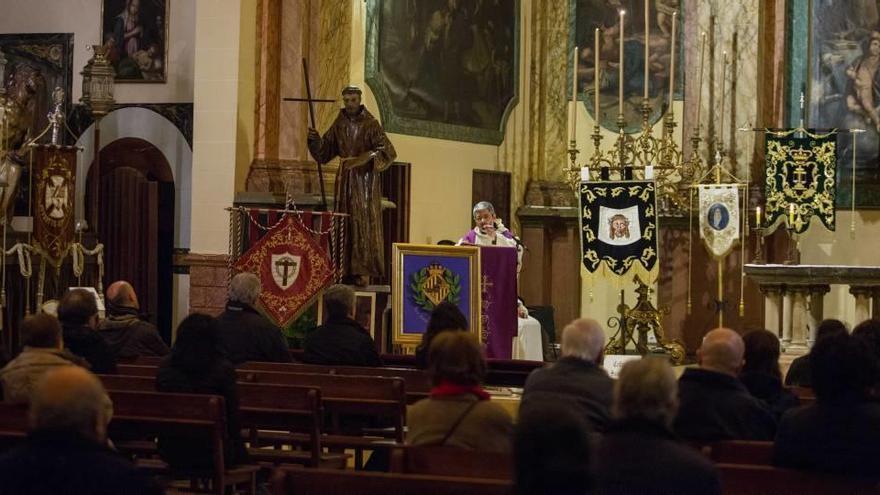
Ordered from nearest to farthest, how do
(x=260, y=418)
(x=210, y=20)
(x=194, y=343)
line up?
(x=194, y=343)
(x=260, y=418)
(x=210, y=20)

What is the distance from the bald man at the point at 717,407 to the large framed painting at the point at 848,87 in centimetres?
1204

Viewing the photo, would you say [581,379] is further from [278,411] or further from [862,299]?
[862,299]

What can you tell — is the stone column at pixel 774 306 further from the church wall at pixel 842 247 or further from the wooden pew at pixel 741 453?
the wooden pew at pixel 741 453

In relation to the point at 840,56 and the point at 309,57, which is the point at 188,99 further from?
the point at 840,56

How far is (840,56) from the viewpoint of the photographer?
60.2 feet

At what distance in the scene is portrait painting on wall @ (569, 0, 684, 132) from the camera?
19406mm

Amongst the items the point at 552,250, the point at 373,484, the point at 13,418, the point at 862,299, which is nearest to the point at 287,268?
the point at 862,299

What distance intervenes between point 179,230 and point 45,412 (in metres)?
13.2

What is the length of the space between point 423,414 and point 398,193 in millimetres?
11814

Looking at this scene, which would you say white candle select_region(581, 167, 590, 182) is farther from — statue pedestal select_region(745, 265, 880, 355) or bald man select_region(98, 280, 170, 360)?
bald man select_region(98, 280, 170, 360)

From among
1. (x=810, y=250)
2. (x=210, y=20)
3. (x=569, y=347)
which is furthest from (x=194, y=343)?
(x=810, y=250)

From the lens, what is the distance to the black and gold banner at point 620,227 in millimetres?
15820

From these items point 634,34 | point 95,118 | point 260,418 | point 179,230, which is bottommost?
point 260,418

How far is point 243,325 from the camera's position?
10.1 metres
